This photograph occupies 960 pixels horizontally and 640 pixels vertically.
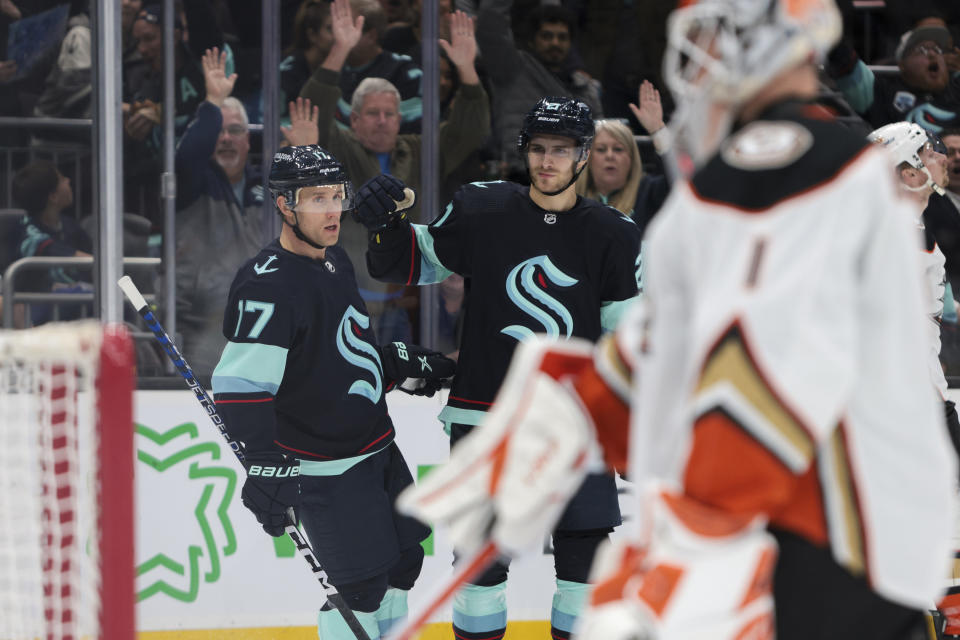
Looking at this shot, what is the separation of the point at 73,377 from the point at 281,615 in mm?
1970

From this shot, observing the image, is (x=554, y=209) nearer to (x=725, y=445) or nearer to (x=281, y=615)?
(x=281, y=615)

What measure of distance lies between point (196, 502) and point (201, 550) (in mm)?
139

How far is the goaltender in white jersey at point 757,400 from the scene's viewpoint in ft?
3.78

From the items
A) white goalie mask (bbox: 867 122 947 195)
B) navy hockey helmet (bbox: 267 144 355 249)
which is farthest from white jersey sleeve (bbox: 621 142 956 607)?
white goalie mask (bbox: 867 122 947 195)

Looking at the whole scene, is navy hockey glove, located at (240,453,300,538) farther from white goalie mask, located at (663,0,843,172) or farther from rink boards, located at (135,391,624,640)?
white goalie mask, located at (663,0,843,172)

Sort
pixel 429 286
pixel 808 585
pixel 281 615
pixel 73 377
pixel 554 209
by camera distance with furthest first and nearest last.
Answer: pixel 429 286 < pixel 281 615 < pixel 554 209 < pixel 73 377 < pixel 808 585

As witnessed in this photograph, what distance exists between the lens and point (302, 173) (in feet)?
9.93

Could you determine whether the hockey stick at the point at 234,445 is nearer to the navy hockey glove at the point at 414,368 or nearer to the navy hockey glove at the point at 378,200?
the navy hockey glove at the point at 414,368

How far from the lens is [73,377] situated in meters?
1.84

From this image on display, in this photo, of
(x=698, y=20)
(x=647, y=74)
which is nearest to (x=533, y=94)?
Answer: (x=647, y=74)

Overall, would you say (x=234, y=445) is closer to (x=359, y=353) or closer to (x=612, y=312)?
(x=359, y=353)

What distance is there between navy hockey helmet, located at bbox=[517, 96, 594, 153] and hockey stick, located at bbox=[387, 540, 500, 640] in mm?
1775

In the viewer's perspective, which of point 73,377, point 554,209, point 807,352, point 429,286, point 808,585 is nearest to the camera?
point 807,352

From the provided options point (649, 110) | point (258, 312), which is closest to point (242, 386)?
point (258, 312)
